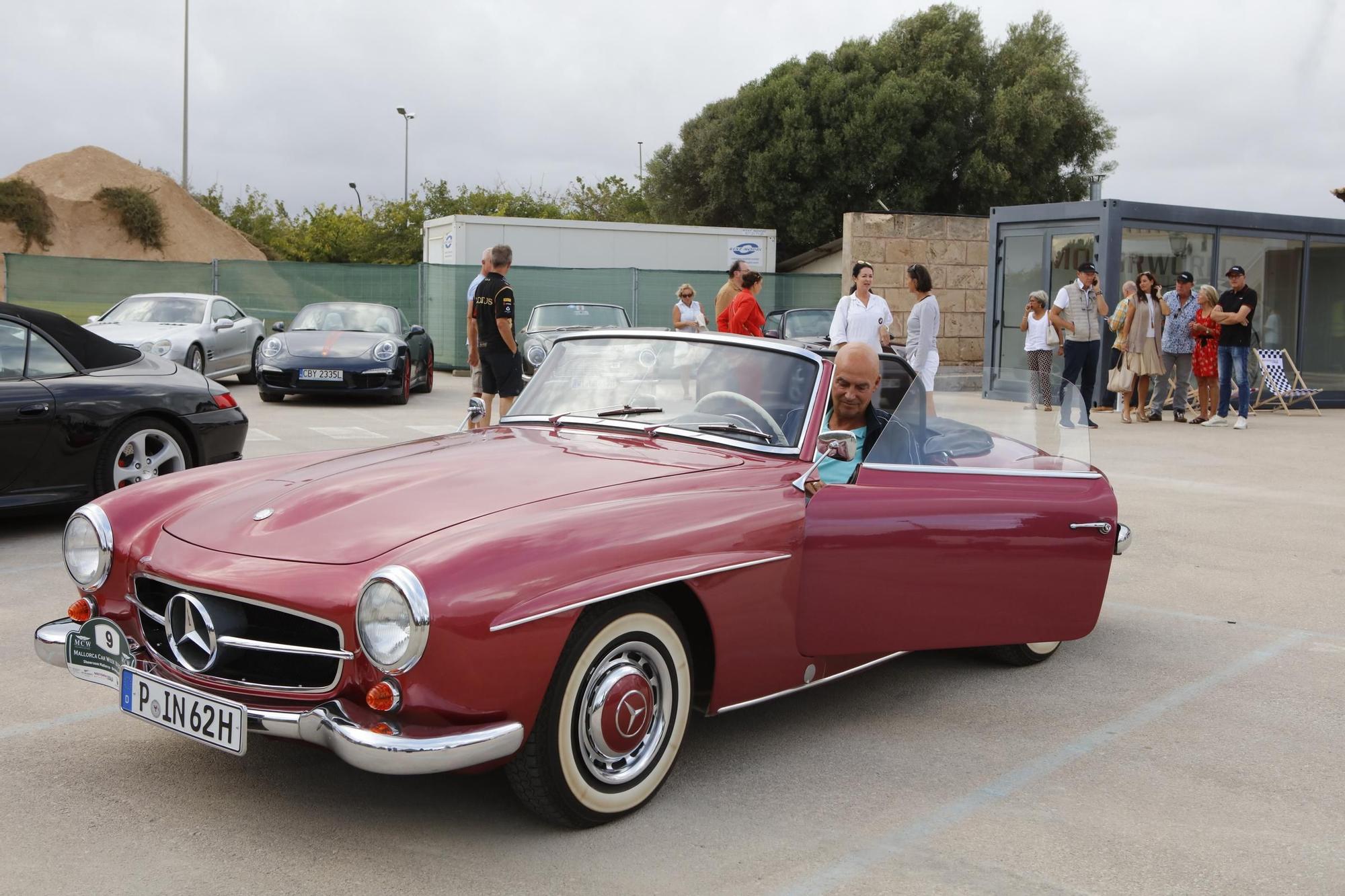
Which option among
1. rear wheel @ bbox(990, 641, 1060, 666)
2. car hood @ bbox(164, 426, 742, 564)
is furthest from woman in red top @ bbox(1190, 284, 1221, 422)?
car hood @ bbox(164, 426, 742, 564)

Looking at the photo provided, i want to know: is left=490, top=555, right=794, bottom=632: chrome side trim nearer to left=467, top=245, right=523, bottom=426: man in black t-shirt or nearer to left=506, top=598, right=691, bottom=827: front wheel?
left=506, top=598, right=691, bottom=827: front wheel

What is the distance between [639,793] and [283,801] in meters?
1.02

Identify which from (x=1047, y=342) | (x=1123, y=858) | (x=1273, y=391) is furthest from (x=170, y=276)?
(x=1123, y=858)

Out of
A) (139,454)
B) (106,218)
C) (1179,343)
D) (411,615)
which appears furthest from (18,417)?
(106,218)

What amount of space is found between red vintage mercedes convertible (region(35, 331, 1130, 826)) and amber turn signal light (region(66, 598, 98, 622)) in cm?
1

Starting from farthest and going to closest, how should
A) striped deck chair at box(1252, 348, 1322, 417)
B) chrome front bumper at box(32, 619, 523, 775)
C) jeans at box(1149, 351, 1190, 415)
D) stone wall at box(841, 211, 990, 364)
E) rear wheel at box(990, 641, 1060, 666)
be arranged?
stone wall at box(841, 211, 990, 364), striped deck chair at box(1252, 348, 1322, 417), jeans at box(1149, 351, 1190, 415), rear wheel at box(990, 641, 1060, 666), chrome front bumper at box(32, 619, 523, 775)

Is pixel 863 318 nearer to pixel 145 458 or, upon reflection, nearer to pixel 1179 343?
pixel 145 458

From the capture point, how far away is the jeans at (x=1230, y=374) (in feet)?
51.6

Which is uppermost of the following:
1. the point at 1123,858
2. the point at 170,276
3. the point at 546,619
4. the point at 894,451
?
the point at 170,276

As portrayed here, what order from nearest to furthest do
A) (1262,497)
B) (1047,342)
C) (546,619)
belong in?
(546,619)
(1262,497)
(1047,342)

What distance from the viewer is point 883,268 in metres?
23.0

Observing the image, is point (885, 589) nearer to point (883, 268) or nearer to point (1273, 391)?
point (1273, 391)

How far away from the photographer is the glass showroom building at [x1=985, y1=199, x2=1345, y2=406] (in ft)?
59.0

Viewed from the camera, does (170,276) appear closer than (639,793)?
No
